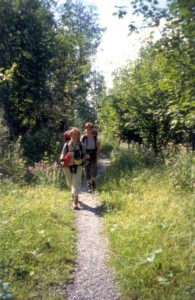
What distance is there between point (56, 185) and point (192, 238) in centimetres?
506

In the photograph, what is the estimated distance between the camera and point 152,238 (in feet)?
15.9

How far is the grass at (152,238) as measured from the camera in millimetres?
3873

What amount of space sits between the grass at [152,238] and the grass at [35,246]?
28.0 inches

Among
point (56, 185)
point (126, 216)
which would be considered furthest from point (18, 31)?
point (126, 216)

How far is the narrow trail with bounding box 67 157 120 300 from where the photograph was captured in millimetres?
3994

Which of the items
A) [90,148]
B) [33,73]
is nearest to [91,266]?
[90,148]

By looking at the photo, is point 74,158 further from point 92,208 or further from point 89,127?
point 89,127

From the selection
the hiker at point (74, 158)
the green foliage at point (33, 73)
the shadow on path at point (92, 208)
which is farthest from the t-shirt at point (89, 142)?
the green foliage at point (33, 73)

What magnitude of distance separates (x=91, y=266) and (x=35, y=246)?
33.1 inches

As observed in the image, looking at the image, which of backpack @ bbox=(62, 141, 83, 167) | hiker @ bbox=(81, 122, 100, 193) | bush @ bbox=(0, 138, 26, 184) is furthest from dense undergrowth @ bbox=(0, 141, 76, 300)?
hiker @ bbox=(81, 122, 100, 193)

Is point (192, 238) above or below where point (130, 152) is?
below

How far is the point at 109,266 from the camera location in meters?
4.58

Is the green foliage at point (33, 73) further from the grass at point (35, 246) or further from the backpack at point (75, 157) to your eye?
the grass at point (35, 246)

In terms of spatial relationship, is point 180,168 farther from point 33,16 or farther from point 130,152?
point 33,16
